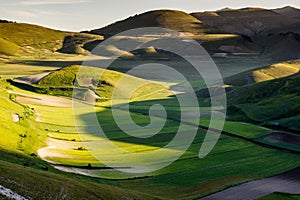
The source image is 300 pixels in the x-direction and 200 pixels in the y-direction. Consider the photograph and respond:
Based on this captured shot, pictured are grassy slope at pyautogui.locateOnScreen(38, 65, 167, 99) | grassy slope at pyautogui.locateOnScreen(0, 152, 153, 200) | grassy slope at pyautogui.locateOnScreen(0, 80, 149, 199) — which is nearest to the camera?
grassy slope at pyautogui.locateOnScreen(0, 152, 153, 200)

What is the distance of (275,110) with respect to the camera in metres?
135

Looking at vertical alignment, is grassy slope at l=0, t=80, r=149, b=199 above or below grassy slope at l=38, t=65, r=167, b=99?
above

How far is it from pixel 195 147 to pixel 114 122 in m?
33.0

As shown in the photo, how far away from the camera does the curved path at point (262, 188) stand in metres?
58.8

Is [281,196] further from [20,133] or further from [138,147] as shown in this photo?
[20,133]

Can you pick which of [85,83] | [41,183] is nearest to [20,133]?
[41,183]

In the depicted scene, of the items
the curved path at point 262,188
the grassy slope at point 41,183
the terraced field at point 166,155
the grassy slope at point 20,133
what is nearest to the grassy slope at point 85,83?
the terraced field at point 166,155

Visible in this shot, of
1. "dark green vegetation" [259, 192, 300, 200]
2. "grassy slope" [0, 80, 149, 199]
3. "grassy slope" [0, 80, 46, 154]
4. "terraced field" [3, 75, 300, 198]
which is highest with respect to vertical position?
"grassy slope" [0, 80, 149, 199]

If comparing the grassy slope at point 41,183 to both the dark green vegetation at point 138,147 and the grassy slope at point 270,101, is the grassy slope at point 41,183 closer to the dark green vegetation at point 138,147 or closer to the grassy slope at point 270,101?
the dark green vegetation at point 138,147

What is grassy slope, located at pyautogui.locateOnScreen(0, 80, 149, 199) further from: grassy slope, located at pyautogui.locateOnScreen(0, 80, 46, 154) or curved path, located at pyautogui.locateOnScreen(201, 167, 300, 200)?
curved path, located at pyautogui.locateOnScreen(201, 167, 300, 200)

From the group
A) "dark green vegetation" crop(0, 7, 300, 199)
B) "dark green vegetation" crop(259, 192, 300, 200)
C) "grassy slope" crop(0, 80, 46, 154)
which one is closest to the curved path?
"dark green vegetation" crop(259, 192, 300, 200)

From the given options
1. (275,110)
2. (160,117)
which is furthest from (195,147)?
(275,110)

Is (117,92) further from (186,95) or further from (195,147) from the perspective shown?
(195,147)

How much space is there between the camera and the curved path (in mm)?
58781
